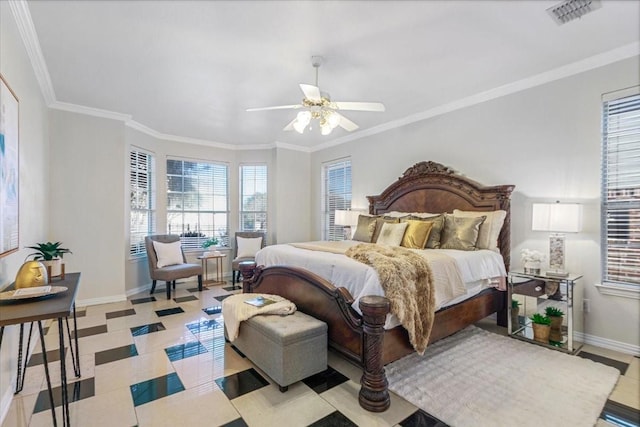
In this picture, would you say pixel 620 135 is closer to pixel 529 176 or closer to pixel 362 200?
pixel 529 176

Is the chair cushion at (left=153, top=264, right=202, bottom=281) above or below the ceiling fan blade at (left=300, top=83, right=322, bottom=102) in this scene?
below

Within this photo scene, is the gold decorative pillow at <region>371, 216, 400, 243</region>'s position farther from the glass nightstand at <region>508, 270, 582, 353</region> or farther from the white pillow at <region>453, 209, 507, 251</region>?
the glass nightstand at <region>508, 270, 582, 353</region>

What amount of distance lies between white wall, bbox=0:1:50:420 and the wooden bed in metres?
1.96

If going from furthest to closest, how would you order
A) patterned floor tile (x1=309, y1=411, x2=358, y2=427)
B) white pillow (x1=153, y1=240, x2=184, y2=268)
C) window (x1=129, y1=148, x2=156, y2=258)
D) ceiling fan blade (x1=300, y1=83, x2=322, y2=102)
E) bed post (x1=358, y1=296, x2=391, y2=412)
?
window (x1=129, y1=148, x2=156, y2=258)
white pillow (x1=153, y1=240, x2=184, y2=268)
ceiling fan blade (x1=300, y1=83, x2=322, y2=102)
bed post (x1=358, y1=296, x2=391, y2=412)
patterned floor tile (x1=309, y1=411, x2=358, y2=427)

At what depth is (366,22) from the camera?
2346 millimetres

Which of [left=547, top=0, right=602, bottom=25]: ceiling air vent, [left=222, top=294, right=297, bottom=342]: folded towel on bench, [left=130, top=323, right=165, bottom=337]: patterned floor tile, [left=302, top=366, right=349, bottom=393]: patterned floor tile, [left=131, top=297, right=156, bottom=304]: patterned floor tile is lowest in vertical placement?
[left=131, top=297, right=156, bottom=304]: patterned floor tile

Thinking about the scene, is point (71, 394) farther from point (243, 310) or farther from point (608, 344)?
point (608, 344)

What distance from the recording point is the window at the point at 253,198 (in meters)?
6.45

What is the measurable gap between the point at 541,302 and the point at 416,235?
1.40m

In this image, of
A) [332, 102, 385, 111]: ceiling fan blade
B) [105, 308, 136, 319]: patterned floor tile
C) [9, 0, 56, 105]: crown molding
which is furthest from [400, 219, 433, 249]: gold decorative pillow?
[9, 0, 56, 105]: crown molding

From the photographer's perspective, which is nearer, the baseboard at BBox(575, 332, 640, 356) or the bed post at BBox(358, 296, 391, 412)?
the bed post at BBox(358, 296, 391, 412)

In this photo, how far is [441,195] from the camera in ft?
13.4

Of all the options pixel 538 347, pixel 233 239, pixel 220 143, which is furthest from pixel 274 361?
pixel 220 143

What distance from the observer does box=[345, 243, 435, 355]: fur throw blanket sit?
7.04ft
